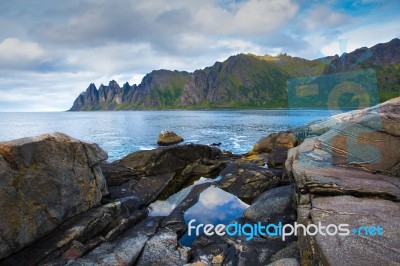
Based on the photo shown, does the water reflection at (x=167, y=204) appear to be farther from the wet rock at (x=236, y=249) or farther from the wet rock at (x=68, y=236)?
the wet rock at (x=236, y=249)

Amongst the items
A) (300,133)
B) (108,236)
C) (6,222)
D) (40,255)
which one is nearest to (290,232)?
(108,236)

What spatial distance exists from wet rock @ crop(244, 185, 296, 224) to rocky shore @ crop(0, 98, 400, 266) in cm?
7

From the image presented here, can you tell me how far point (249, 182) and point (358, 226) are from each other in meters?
14.5

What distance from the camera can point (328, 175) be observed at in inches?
558

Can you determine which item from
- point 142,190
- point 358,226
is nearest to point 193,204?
point 142,190

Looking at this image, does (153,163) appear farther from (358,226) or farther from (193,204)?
(358,226)

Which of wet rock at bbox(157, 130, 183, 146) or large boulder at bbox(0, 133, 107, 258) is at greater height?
large boulder at bbox(0, 133, 107, 258)

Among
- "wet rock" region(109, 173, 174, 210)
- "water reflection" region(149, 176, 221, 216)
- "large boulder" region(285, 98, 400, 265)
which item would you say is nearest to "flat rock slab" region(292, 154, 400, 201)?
"large boulder" region(285, 98, 400, 265)

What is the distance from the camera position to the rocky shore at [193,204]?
10.5 meters

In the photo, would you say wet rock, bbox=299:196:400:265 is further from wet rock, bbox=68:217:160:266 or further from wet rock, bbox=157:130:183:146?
wet rock, bbox=157:130:183:146

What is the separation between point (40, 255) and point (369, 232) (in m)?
A: 14.0

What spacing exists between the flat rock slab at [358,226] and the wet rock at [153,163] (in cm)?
1783

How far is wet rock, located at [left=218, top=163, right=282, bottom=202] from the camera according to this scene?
23419mm

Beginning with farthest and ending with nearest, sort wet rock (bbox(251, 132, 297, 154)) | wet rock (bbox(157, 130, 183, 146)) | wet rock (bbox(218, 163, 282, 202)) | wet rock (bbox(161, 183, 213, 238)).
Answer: wet rock (bbox(157, 130, 183, 146)), wet rock (bbox(251, 132, 297, 154)), wet rock (bbox(218, 163, 282, 202)), wet rock (bbox(161, 183, 213, 238))
